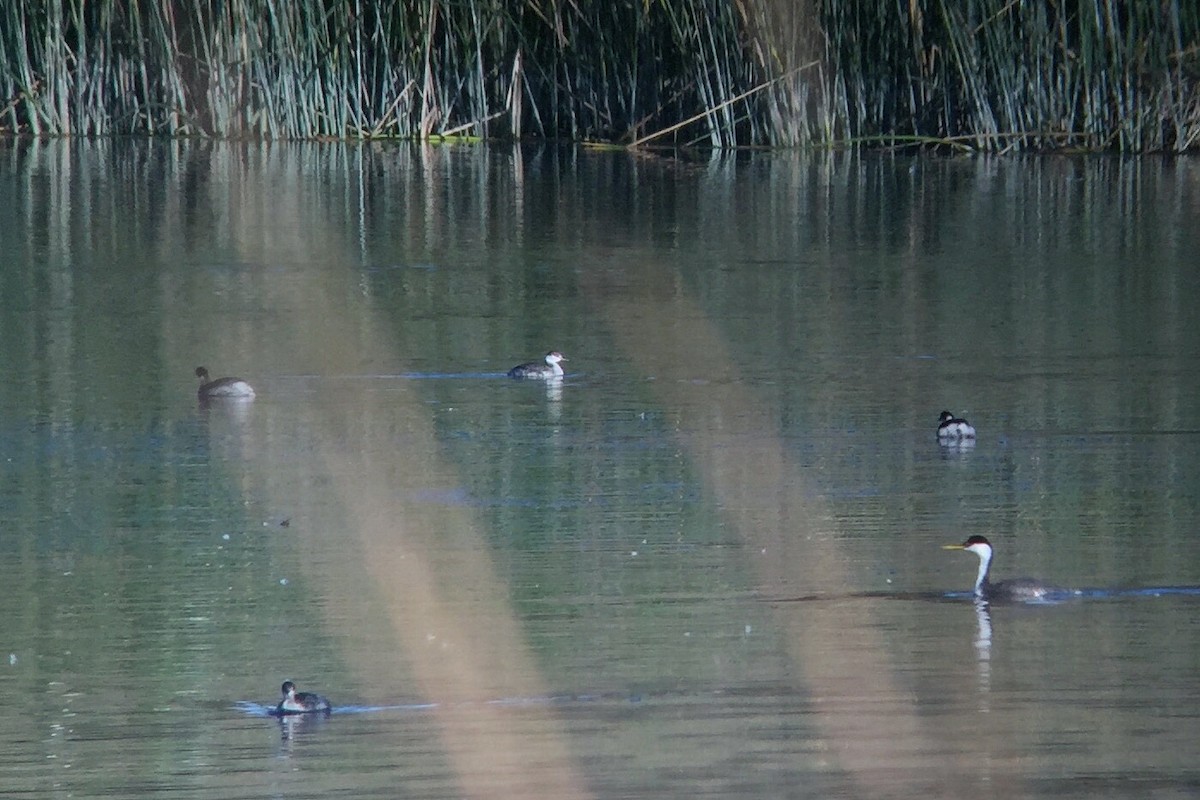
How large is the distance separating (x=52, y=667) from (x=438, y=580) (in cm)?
107

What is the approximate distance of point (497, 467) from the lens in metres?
7.12

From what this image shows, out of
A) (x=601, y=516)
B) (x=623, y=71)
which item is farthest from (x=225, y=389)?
(x=623, y=71)

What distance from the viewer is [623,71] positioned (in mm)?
21188

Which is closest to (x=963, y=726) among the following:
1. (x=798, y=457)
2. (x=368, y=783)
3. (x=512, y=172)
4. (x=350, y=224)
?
(x=368, y=783)

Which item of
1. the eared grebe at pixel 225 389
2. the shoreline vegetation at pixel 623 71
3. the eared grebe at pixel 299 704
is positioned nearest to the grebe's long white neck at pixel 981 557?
the eared grebe at pixel 299 704

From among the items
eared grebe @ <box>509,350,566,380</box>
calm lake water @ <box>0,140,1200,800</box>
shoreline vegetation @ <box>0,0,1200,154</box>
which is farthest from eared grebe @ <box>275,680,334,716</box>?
shoreline vegetation @ <box>0,0,1200,154</box>

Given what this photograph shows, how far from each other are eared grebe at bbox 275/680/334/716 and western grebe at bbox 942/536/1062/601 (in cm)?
159

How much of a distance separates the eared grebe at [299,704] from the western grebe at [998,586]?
62.7 inches

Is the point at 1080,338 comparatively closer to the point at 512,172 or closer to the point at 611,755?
the point at 611,755

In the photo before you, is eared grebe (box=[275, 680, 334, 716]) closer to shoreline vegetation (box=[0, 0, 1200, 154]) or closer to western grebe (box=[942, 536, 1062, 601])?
western grebe (box=[942, 536, 1062, 601])

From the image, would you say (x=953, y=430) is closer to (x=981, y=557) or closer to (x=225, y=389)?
(x=981, y=557)

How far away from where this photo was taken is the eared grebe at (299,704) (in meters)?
4.55

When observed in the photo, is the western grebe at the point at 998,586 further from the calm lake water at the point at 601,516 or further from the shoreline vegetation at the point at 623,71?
the shoreline vegetation at the point at 623,71

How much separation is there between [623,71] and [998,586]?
16.1 meters
